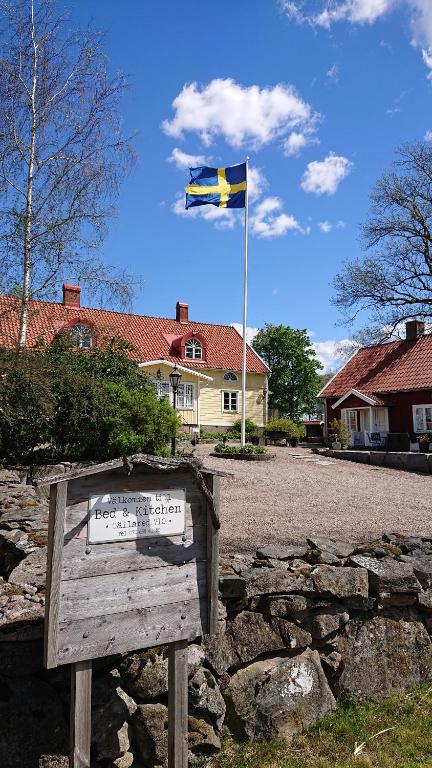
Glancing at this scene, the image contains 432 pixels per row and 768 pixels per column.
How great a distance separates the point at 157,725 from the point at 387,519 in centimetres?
563

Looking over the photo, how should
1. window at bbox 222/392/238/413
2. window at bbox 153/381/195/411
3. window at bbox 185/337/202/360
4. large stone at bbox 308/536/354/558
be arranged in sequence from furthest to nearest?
window at bbox 222/392/238/413
window at bbox 185/337/202/360
window at bbox 153/381/195/411
large stone at bbox 308/536/354/558

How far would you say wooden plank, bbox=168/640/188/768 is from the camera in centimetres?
315

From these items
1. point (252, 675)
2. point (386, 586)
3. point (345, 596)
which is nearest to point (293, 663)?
point (252, 675)

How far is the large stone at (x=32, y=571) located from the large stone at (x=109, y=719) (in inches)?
36.9

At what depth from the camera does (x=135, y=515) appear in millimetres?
3096

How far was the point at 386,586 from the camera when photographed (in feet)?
15.2

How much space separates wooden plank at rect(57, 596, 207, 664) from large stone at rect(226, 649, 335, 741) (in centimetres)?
97

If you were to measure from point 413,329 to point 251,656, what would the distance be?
2709cm

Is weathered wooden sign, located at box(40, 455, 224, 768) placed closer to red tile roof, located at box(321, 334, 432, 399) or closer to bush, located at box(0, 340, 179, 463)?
bush, located at box(0, 340, 179, 463)

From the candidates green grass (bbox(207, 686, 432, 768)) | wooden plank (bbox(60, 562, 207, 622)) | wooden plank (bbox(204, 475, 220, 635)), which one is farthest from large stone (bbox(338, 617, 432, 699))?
wooden plank (bbox(60, 562, 207, 622))

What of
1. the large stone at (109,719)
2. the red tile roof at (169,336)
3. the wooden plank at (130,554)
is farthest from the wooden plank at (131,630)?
the red tile roof at (169,336)

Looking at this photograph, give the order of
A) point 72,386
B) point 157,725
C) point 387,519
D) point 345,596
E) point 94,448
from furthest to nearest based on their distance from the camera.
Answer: point 94,448
point 72,386
point 387,519
point 345,596
point 157,725

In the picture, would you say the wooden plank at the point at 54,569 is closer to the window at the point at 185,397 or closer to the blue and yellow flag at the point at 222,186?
the blue and yellow flag at the point at 222,186

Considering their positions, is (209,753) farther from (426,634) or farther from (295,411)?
(295,411)
